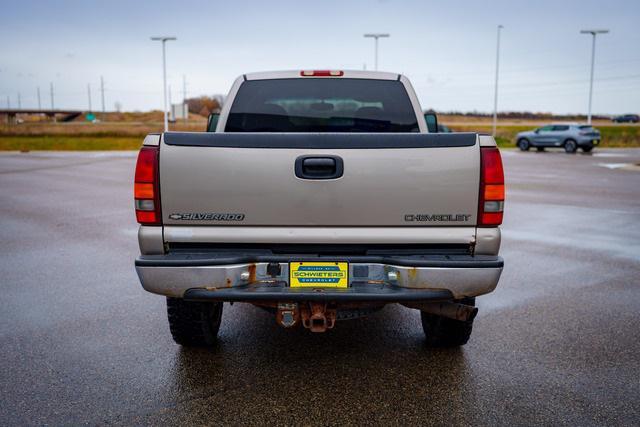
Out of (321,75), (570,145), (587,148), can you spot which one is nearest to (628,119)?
(587,148)

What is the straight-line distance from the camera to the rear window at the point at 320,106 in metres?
5.55

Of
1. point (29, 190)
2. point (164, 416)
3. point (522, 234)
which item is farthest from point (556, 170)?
point (164, 416)

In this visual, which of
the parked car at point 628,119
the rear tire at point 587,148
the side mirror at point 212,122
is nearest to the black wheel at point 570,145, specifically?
the rear tire at point 587,148

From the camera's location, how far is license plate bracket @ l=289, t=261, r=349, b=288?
3.60 meters

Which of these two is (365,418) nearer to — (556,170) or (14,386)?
(14,386)

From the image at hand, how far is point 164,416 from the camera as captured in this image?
136 inches

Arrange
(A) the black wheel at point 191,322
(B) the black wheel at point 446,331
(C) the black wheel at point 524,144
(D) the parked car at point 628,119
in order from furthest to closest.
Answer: (D) the parked car at point 628,119
(C) the black wheel at point 524,144
(B) the black wheel at point 446,331
(A) the black wheel at point 191,322

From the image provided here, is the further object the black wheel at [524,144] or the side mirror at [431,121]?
the black wheel at [524,144]

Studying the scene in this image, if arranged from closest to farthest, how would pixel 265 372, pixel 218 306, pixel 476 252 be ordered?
pixel 476 252 → pixel 265 372 → pixel 218 306

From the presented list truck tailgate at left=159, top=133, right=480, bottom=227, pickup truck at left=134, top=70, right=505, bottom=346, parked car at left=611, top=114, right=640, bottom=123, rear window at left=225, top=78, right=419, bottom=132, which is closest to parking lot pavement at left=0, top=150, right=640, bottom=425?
pickup truck at left=134, top=70, right=505, bottom=346

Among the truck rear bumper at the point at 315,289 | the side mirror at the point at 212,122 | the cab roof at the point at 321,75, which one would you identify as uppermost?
the cab roof at the point at 321,75

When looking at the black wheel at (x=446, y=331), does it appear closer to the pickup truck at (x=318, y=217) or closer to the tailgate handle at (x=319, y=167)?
the pickup truck at (x=318, y=217)

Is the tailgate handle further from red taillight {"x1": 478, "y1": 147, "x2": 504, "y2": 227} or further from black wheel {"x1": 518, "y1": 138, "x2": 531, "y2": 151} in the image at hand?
black wheel {"x1": 518, "y1": 138, "x2": 531, "y2": 151}

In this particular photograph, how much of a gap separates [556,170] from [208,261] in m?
21.1
